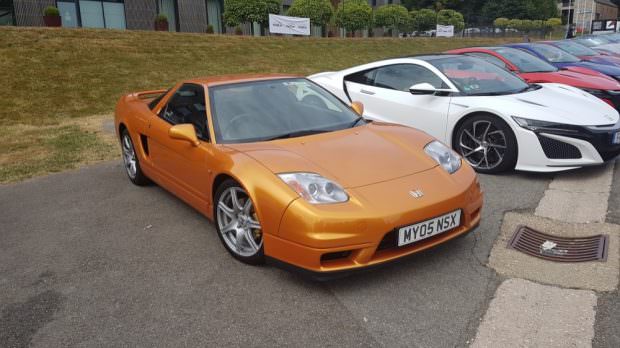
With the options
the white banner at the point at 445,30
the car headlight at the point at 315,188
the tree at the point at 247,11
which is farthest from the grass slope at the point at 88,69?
the white banner at the point at 445,30

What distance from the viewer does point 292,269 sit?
294cm

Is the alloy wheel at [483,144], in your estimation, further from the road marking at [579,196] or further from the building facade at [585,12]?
the building facade at [585,12]

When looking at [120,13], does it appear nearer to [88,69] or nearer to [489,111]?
[88,69]

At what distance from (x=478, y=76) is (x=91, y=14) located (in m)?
22.2

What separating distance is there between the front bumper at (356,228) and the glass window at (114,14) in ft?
79.7

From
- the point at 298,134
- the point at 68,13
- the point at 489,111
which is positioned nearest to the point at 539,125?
the point at 489,111

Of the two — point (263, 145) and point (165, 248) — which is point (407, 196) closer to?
point (263, 145)

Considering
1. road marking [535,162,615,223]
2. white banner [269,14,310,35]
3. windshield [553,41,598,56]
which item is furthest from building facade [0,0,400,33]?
road marking [535,162,615,223]

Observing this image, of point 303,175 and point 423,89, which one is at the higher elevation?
point 423,89

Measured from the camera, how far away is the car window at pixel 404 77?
5.82 meters

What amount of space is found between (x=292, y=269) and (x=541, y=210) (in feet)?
8.09

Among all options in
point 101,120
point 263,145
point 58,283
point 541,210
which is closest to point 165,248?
point 58,283

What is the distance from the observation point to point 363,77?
257 inches

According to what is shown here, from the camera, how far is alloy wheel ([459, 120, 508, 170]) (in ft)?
16.9
